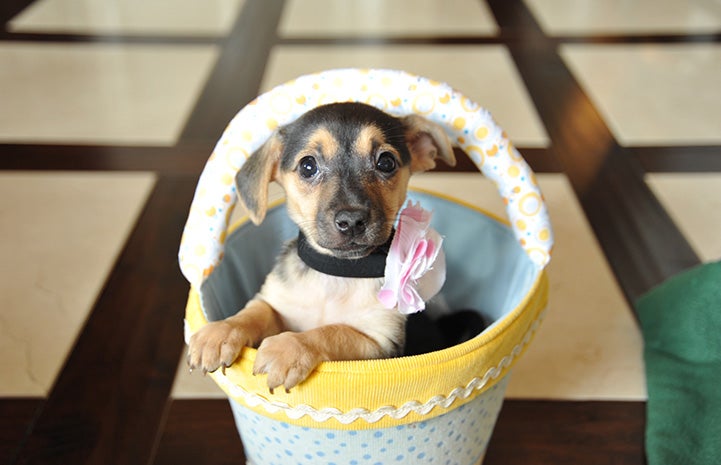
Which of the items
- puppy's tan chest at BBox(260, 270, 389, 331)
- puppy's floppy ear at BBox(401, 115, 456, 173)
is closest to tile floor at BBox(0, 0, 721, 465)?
puppy's tan chest at BBox(260, 270, 389, 331)

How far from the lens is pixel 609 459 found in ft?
4.95

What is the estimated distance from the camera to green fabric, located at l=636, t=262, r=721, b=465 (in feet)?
4.89

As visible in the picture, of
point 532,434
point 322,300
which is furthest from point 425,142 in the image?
point 532,434

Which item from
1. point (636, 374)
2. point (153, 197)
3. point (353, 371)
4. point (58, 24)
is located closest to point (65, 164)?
point (153, 197)

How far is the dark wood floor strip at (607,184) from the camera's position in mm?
2094

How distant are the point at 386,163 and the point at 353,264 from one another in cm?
21

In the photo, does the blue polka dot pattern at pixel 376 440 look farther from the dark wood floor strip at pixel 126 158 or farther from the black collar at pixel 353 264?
the dark wood floor strip at pixel 126 158

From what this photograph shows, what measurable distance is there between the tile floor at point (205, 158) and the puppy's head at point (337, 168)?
64cm

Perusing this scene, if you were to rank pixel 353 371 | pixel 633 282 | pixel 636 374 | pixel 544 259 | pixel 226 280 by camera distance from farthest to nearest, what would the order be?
pixel 633 282 < pixel 636 374 < pixel 226 280 < pixel 544 259 < pixel 353 371

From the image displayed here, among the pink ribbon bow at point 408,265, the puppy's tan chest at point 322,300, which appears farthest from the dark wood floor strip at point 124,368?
the pink ribbon bow at point 408,265

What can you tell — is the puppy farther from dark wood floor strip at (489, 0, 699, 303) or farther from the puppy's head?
dark wood floor strip at (489, 0, 699, 303)

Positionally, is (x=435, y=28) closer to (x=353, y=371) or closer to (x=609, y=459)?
(x=609, y=459)

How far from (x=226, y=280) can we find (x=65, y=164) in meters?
1.41

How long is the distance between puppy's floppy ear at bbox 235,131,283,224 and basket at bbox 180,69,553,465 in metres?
0.02
